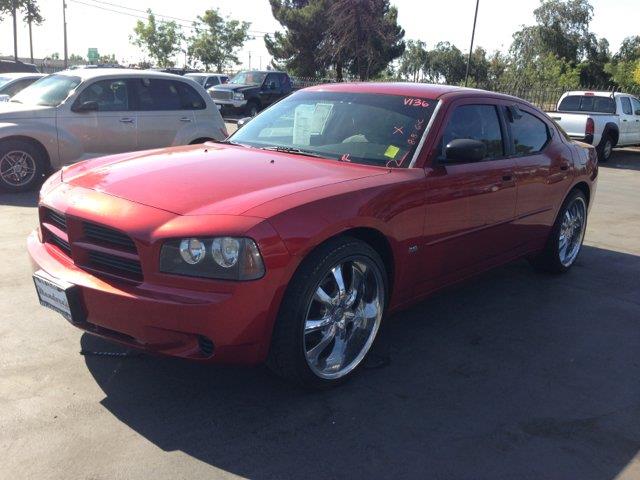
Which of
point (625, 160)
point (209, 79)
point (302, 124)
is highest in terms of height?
point (209, 79)

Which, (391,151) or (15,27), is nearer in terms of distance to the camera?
(391,151)

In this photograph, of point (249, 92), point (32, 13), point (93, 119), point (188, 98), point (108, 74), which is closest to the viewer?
point (93, 119)

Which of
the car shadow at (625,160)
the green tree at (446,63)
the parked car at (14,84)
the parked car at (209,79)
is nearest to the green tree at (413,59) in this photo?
the green tree at (446,63)

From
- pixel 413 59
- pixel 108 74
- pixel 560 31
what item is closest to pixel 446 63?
pixel 413 59

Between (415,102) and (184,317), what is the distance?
232 cm

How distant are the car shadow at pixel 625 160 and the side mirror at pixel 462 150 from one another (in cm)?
1336

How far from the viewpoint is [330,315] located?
3.43 metres

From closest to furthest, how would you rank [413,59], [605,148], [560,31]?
[605,148]
[560,31]
[413,59]

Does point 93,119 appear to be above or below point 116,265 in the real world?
above

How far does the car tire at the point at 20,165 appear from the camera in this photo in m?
8.31

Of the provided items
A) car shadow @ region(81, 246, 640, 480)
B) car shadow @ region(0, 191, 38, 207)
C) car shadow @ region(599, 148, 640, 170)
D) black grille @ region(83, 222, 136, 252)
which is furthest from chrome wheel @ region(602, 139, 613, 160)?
black grille @ region(83, 222, 136, 252)

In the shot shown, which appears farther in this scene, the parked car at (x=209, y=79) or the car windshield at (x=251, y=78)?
the parked car at (x=209, y=79)

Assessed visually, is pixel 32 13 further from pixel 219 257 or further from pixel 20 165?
pixel 219 257

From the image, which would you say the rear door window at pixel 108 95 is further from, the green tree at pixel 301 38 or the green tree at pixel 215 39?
the green tree at pixel 215 39
